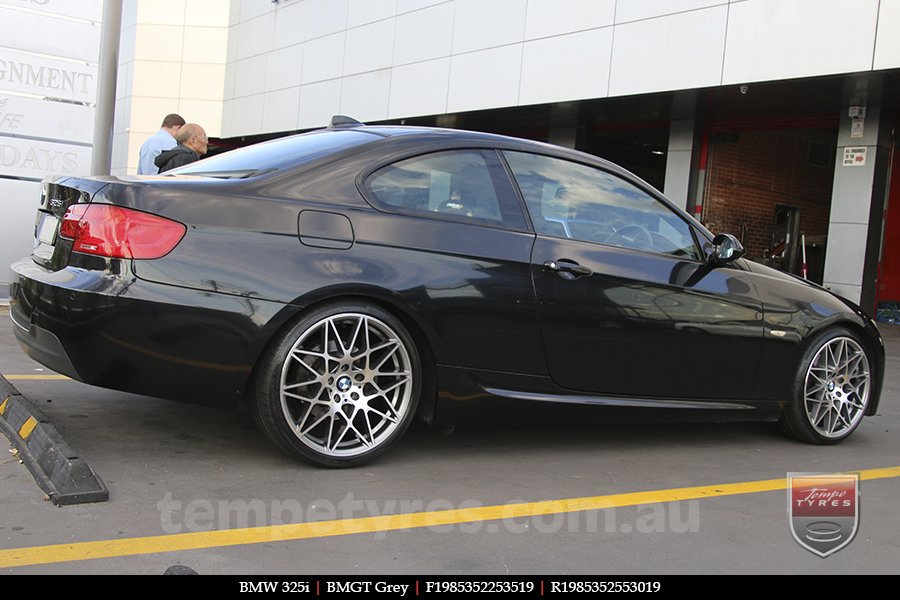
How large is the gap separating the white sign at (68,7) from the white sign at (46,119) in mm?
1062

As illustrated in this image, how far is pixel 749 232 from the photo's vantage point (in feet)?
59.5

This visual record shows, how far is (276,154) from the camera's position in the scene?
4.23 meters

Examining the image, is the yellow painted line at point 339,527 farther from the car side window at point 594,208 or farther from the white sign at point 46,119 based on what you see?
the white sign at point 46,119

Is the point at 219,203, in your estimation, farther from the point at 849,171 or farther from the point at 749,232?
the point at 749,232

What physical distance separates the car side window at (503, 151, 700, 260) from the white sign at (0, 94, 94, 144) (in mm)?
8150

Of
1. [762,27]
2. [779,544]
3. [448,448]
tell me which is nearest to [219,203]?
[448,448]

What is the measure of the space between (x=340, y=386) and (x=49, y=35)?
348 inches

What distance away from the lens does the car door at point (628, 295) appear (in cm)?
423

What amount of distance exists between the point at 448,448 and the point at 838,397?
232 centimetres

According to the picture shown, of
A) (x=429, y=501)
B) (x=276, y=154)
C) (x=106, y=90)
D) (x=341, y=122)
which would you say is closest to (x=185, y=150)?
(x=341, y=122)

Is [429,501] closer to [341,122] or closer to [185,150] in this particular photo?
Answer: [341,122]

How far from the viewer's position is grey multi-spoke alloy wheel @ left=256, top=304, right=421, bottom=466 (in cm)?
368
